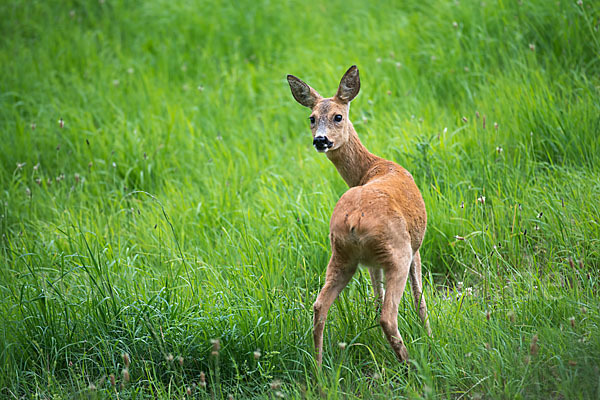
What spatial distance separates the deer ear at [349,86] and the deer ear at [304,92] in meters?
0.21

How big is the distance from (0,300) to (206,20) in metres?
5.88

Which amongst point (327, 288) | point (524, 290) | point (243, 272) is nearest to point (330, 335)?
point (327, 288)

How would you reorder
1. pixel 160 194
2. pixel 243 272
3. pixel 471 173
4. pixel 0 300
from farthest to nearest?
pixel 160 194
pixel 471 173
pixel 243 272
pixel 0 300

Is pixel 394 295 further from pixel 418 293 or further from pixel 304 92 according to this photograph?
pixel 304 92

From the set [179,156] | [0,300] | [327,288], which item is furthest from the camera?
[179,156]

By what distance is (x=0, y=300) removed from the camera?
406cm

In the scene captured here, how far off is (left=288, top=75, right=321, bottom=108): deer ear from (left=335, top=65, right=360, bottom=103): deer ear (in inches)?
8.4

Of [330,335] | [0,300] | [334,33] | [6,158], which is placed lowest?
[330,335]

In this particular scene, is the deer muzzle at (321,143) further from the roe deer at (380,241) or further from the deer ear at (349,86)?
the deer ear at (349,86)

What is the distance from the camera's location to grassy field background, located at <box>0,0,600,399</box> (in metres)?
3.48

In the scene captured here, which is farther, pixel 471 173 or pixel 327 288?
pixel 471 173

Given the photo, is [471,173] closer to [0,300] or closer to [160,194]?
[160,194]

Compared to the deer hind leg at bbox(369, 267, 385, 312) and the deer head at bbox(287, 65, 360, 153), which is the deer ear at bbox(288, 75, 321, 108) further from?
the deer hind leg at bbox(369, 267, 385, 312)

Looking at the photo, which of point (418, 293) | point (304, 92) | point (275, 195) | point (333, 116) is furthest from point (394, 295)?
point (275, 195)
